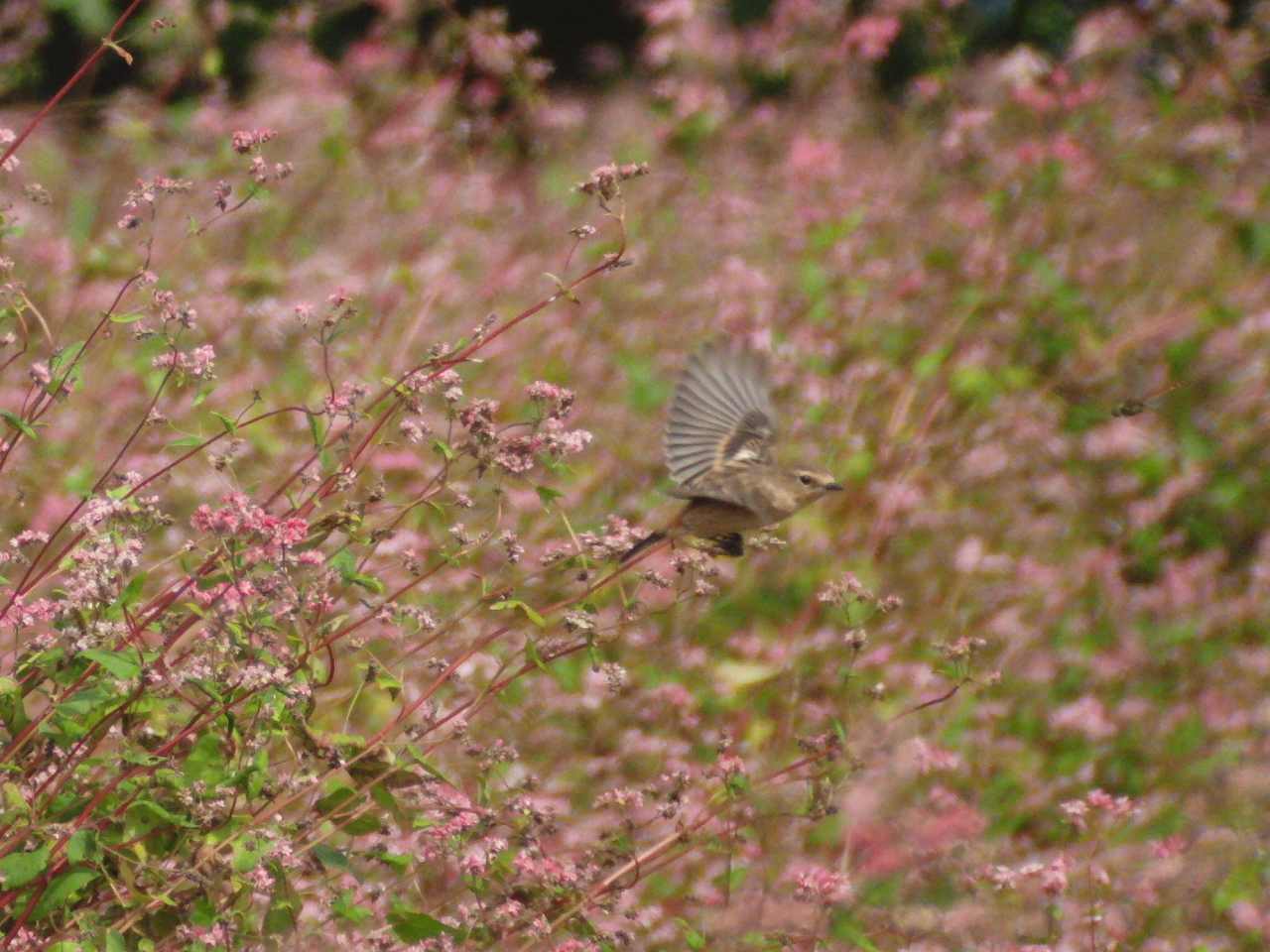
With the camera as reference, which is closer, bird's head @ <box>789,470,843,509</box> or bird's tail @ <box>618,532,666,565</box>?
bird's tail @ <box>618,532,666,565</box>

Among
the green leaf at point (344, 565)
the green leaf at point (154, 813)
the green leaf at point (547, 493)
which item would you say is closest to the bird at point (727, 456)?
the green leaf at point (547, 493)

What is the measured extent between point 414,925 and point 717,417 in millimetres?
1246

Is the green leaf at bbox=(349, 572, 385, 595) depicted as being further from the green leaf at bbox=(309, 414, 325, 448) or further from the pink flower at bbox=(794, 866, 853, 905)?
the pink flower at bbox=(794, 866, 853, 905)

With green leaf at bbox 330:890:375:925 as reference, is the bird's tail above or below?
above

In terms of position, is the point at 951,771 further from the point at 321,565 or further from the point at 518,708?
the point at 321,565

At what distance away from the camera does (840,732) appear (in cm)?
233

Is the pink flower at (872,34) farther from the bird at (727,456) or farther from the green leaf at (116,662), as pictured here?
the green leaf at (116,662)

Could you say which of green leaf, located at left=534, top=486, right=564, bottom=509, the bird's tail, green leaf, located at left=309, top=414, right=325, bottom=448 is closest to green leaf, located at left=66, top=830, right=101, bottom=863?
green leaf, located at left=309, top=414, right=325, bottom=448

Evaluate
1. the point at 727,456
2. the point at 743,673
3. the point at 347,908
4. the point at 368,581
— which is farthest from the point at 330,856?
the point at 743,673

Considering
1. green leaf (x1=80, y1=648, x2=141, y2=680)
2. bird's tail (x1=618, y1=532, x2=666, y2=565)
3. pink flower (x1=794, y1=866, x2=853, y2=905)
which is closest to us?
green leaf (x1=80, y1=648, x2=141, y2=680)

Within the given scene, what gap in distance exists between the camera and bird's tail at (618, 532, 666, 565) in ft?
8.39

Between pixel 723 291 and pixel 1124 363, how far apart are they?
4.35 feet

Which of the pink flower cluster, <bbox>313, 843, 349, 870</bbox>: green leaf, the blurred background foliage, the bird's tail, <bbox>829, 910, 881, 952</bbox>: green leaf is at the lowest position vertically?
<bbox>829, 910, 881, 952</bbox>: green leaf

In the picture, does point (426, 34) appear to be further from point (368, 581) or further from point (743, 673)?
point (368, 581)
